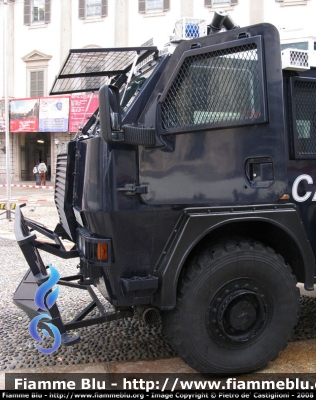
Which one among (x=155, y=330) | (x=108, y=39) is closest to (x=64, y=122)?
(x=108, y=39)

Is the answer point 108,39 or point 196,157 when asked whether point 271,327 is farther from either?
point 108,39

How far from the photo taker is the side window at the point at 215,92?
3227 millimetres

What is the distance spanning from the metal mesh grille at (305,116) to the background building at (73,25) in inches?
826

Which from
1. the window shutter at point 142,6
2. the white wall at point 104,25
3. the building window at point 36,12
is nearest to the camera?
the white wall at point 104,25

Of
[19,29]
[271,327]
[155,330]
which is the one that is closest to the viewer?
[271,327]

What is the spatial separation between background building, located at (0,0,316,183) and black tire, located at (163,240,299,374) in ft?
71.5

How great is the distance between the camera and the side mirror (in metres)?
2.94

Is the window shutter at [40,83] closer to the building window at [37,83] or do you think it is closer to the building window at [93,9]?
the building window at [37,83]

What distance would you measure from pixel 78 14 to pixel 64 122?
6332mm

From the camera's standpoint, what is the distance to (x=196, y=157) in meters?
3.25

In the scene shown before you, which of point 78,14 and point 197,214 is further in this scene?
point 78,14

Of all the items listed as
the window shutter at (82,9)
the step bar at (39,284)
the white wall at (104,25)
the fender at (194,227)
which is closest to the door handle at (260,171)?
the fender at (194,227)

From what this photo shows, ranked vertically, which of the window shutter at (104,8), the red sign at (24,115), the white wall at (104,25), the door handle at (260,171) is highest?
the window shutter at (104,8)

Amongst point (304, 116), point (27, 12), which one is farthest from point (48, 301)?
point (27, 12)
